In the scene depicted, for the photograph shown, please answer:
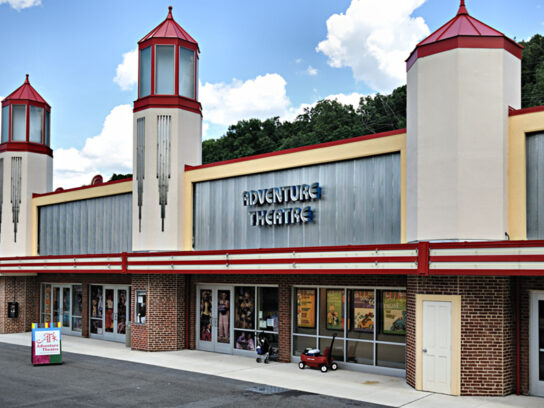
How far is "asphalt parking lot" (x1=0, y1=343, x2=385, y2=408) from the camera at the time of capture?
1387 cm

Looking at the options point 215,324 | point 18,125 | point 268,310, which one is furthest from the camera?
point 18,125

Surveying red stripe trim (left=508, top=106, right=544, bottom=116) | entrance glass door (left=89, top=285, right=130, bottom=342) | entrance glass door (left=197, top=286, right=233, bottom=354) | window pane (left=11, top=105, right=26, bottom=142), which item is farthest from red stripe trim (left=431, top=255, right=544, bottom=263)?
window pane (left=11, top=105, right=26, bottom=142)

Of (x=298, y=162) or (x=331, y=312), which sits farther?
(x=298, y=162)

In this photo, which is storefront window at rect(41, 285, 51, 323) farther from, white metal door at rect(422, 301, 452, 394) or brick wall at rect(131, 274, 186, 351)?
white metal door at rect(422, 301, 452, 394)

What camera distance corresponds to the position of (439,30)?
52.3 ft

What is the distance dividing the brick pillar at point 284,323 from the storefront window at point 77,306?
1240 cm

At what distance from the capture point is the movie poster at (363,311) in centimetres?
1775

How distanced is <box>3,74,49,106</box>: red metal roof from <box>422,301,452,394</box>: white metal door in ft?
79.1

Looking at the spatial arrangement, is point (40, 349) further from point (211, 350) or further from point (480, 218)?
point (480, 218)

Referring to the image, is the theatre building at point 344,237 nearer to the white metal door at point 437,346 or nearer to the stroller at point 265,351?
the white metal door at point 437,346

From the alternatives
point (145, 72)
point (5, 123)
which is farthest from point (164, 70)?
point (5, 123)

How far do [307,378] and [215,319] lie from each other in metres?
6.13

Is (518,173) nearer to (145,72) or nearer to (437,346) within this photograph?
(437,346)

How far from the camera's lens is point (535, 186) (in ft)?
48.0
